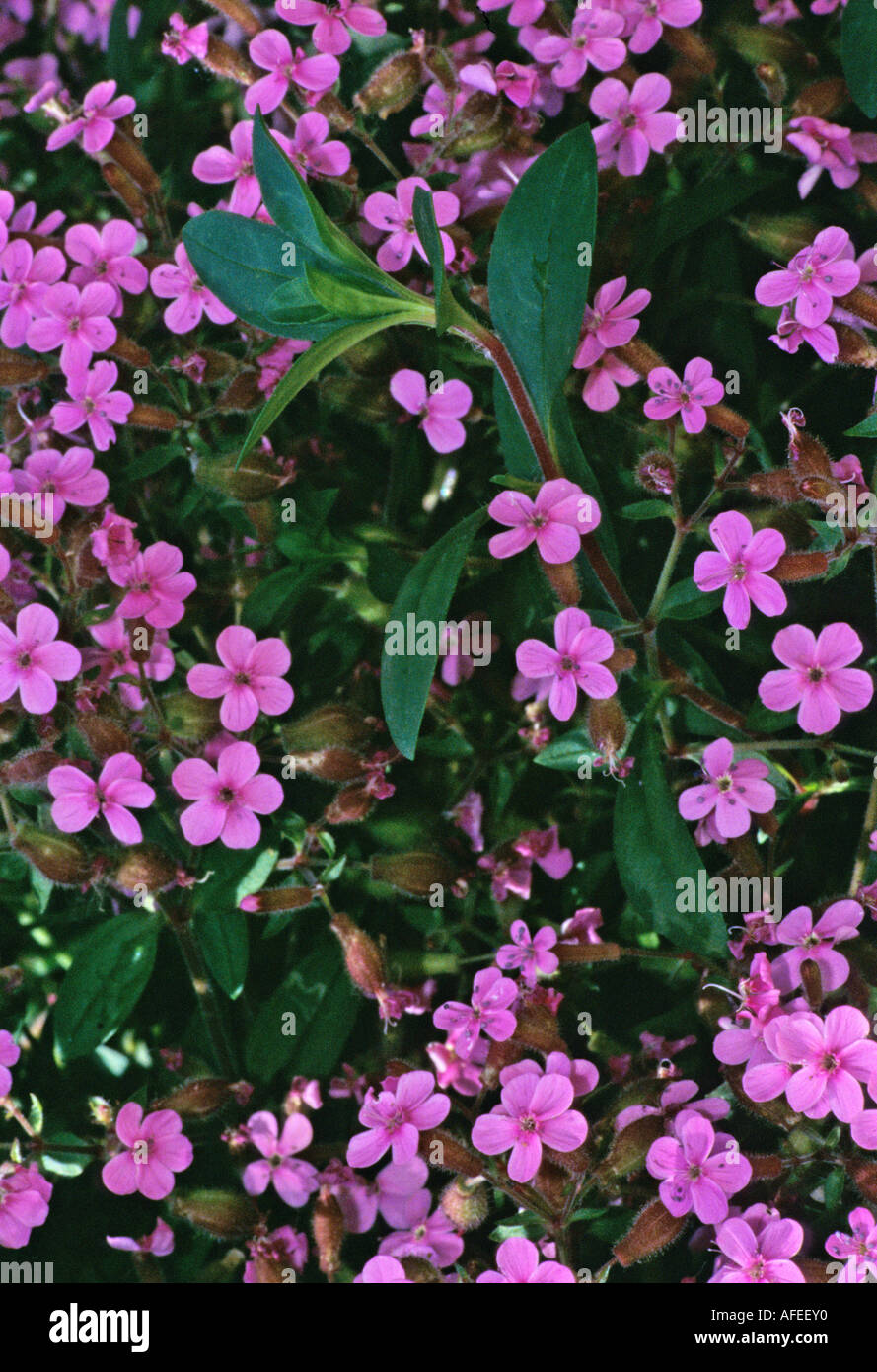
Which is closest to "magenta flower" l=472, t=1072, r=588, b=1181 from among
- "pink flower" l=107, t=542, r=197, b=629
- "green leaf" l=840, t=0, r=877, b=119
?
"pink flower" l=107, t=542, r=197, b=629

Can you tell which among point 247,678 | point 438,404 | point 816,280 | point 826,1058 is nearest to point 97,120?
point 438,404

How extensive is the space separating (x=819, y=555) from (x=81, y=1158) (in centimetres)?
82

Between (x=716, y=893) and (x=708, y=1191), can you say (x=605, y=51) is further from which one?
(x=708, y=1191)

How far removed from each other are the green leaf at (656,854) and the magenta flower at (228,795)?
29cm

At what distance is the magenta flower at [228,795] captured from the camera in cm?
101

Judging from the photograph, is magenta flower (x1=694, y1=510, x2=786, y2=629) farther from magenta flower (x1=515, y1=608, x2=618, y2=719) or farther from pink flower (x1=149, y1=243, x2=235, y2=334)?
pink flower (x1=149, y1=243, x2=235, y2=334)

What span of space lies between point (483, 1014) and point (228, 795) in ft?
0.92

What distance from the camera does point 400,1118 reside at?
3.26 feet

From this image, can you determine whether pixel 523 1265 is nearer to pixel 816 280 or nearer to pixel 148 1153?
pixel 148 1153

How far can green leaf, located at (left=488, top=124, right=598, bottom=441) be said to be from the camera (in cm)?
95

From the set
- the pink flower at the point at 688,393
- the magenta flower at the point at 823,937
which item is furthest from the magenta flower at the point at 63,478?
the magenta flower at the point at 823,937

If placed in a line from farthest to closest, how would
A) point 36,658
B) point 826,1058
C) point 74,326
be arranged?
point 74,326
point 36,658
point 826,1058

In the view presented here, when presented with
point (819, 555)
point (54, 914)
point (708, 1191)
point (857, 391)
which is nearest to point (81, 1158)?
point (54, 914)

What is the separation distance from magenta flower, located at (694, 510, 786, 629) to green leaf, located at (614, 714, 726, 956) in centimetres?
13
